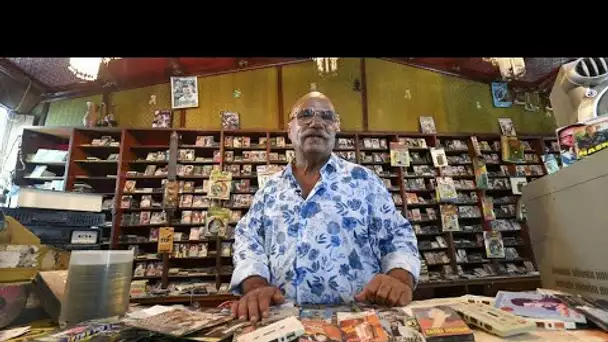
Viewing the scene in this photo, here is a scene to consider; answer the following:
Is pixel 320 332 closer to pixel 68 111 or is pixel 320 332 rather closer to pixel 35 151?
pixel 35 151

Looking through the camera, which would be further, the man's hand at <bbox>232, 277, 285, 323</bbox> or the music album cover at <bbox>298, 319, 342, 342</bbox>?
the man's hand at <bbox>232, 277, 285, 323</bbox>

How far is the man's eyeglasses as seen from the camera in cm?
132

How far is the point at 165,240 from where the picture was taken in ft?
12.4

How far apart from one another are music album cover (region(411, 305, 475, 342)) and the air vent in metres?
1.08

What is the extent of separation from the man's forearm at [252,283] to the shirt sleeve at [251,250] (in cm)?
1

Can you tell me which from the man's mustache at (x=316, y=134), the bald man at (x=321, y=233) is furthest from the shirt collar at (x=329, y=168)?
the man's mustache at (x=316, y=134)

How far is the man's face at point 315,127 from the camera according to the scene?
131 centimetres

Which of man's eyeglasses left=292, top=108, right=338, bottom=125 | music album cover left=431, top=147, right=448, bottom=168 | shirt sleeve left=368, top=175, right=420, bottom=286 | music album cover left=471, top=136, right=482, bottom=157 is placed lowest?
shirt sleeve left=368, top=175, right=420, bottom=286

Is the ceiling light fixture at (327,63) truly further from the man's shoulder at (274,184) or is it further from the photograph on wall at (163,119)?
the man's shoulder at (274,184)

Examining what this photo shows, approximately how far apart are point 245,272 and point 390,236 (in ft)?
1.78

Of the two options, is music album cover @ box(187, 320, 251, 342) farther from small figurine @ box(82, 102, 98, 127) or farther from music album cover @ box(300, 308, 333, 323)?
small figurine @ box(82, 102, 98, 127)

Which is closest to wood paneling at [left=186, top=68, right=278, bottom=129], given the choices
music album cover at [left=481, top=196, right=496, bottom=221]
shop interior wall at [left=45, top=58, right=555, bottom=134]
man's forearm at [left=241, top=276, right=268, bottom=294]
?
shop interior wall at [left=45, top=58, right=555, bottom=134]

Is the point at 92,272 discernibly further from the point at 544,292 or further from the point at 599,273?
the point at 599,273

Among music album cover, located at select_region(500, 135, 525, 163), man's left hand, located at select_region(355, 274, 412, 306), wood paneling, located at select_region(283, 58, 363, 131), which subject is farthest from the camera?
wood paneling, located at select_region(283, 58, 363, 131)
